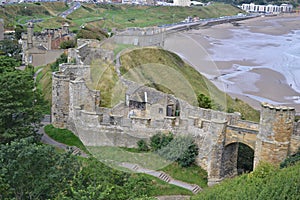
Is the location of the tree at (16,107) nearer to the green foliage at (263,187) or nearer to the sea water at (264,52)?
the green foliage at (263,187)

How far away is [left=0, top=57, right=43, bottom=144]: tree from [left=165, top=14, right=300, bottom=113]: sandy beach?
21.3 metres

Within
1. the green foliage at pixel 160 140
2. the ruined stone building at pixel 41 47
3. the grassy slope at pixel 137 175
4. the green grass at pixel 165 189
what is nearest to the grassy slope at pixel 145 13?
the ruined stone building at pixel 41 47

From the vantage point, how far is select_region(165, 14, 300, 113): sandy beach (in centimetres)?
4206

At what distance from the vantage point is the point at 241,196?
12797mm

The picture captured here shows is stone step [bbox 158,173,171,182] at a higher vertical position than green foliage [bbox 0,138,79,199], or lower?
lower

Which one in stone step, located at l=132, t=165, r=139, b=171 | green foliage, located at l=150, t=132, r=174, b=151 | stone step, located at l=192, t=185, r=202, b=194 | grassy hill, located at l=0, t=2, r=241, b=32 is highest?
grassy hill, located at l=0, t=2, r=241, b=32

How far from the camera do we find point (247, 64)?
56031 mm

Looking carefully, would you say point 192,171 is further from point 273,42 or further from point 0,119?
point 273,42

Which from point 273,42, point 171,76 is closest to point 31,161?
point 171,76

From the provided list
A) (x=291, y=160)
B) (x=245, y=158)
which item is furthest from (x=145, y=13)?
(x=291, y=160)

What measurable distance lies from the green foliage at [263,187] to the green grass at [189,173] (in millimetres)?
4812

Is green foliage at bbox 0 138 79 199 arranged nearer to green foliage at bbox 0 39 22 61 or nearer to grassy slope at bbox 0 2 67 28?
green foliage at bbox 0 39 22 61

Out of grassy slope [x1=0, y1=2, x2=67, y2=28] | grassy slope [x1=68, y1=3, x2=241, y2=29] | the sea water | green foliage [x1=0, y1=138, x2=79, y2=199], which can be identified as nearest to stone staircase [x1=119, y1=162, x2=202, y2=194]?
green foliage [x1=0, y1=138, x2=79, y2=199]

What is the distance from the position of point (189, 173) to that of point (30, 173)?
829cm
